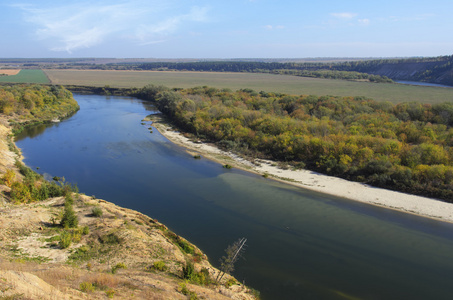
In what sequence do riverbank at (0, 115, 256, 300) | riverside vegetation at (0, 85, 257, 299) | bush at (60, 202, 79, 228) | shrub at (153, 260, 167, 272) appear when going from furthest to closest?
1. bush at (60, 202, 79, 228)
2. shrub at (153, 260, 167, 272)
3. riverside vegetation at (0, 85, 257, 299)
4. riverbank at (0, 115, 256, 300)

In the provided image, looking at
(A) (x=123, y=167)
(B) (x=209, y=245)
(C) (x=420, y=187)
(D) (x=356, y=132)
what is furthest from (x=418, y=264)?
(A) (x=123, y=167)

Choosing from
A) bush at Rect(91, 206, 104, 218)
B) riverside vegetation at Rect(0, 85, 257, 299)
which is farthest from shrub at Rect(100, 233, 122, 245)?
bush at Rect(91, 206, 104, 218)

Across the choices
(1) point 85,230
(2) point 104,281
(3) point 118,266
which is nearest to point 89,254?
(3) point 118,266

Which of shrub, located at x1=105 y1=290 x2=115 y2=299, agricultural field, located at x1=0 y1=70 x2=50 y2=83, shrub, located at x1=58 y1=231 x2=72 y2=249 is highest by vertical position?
agricultural field, located at x1=0 y1=70 x2=50 y2=83

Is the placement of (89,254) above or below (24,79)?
below

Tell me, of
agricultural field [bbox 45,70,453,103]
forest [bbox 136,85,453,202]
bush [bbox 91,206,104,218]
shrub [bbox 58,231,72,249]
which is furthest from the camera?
agricultural field [bbox 45,70,453,103]

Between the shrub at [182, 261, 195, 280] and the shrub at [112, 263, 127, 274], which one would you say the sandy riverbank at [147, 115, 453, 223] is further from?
the shrub at [112, 263, 127, 274]

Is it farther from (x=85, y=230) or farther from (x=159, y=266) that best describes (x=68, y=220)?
(x=159, y=266)
